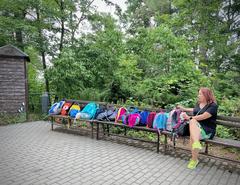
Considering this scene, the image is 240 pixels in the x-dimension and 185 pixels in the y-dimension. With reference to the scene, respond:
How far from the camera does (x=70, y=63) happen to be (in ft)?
26.3

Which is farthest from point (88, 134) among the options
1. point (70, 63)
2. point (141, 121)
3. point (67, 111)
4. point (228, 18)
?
point (228, 18)

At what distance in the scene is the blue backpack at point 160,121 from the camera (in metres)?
4.39

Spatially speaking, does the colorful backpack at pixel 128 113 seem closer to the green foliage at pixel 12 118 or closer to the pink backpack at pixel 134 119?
the pink backpack at pixel 134 119

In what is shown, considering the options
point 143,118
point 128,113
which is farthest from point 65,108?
point 143,118

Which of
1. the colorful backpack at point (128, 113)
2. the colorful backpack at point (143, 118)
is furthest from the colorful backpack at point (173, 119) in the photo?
the colorful backpack at point (128, 113)

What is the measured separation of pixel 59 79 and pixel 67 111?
2.25 metres

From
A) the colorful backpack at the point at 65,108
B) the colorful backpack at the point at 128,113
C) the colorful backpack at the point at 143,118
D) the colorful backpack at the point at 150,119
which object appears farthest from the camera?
the colorful backpack at the point at 65,108

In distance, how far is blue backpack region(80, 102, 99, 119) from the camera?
222 inches

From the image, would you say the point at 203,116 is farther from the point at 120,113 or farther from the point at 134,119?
the point at 120,113

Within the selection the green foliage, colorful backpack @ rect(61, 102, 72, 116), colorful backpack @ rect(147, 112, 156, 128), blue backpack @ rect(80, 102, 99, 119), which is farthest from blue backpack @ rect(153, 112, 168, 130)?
the green foliage

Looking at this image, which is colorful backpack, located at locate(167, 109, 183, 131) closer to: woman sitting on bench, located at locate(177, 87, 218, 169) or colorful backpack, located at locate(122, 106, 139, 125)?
woman sitting on bench, located at locate(177, 87, 218, 169)

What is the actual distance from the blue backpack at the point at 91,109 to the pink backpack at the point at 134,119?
4.19ft

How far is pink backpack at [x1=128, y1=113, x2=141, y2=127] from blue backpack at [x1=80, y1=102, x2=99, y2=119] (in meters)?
1.28

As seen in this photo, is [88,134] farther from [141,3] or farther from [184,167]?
[141,3]
